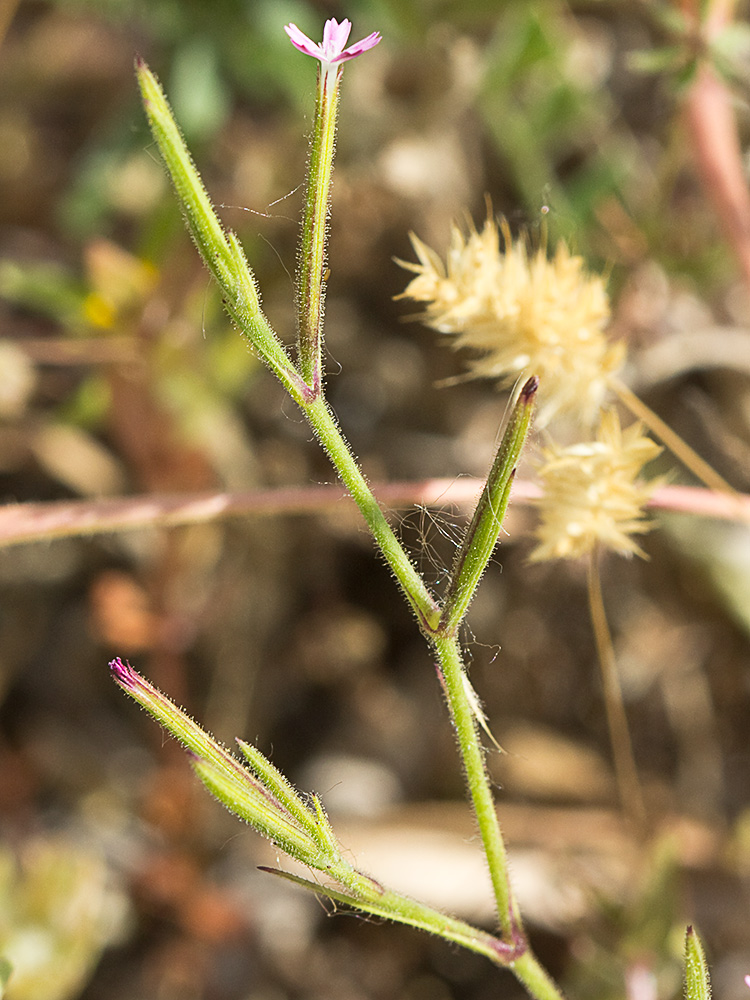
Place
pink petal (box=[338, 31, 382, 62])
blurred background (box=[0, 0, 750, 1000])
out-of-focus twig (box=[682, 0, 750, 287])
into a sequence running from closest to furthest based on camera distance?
1. pink petal (box=[338, 31, 382, 62])
2. out-of-focus twig (box=[682, 0, 750, 287])
3. blurred background (box=[0, 0, 750, 1000])

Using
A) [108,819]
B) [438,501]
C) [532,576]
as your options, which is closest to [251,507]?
[438,501]

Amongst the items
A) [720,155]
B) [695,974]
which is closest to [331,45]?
[695,974]

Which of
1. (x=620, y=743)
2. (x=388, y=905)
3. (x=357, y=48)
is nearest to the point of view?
(x=357, y=48)

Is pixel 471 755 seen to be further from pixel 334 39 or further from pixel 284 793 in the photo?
pixel 334 39

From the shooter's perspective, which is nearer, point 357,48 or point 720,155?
point 357,48

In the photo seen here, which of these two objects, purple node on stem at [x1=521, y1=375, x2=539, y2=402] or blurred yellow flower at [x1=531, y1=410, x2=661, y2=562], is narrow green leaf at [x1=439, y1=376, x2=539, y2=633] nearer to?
purple node on stem at [x1=521, y1=375, x2=539, y2=402]

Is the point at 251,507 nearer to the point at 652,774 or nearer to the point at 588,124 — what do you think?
the point at 652,774

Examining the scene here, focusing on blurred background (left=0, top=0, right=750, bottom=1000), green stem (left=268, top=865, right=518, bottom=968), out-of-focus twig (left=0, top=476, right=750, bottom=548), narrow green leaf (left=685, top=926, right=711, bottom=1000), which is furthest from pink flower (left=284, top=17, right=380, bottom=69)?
blurred background (left=0, top=0, right=750, bottom=1000)
